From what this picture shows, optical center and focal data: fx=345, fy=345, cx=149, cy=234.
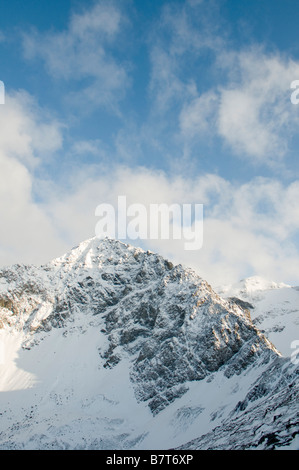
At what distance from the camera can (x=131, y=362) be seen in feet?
346

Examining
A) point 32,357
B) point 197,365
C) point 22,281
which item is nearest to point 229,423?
point 197,365

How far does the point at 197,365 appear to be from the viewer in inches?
3529

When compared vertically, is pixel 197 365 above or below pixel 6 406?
above

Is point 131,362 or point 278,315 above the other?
point 278,315

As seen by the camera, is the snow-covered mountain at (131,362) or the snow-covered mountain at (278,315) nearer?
the snow-covered mountain at (131,362)

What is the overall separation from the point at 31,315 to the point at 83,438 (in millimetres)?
67435

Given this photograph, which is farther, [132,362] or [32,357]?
[32,357]

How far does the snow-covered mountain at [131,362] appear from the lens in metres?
65.2

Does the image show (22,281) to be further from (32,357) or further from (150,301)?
(150,301)

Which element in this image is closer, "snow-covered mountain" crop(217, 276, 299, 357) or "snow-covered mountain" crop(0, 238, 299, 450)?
"snow-covered mountain" crop(0, 238, 299, 450)

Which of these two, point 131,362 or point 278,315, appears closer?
point 131,362

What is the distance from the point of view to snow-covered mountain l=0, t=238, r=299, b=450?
65.2 metres
